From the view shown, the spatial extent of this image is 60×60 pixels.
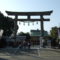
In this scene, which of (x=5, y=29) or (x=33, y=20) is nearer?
(x=33, y=20)

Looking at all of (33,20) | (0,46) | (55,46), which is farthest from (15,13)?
(55,46)

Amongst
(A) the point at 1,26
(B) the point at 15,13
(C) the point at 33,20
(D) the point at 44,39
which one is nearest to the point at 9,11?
(B) the point at 15,13

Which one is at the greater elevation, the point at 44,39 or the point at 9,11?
the point at 9,11

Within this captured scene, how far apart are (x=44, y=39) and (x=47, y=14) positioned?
5203mm

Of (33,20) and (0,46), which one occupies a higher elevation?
(33,20)

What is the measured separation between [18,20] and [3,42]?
5655 millimetres

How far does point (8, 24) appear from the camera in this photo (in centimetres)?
6062

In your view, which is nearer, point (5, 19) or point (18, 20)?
point (18, 20)

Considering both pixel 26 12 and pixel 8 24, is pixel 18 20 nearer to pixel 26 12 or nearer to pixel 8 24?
pixel 26 12

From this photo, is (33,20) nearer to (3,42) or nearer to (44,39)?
(44,39)

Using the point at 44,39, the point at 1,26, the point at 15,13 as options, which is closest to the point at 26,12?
the point at 15,13

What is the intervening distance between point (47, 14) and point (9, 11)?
7836 millimetres

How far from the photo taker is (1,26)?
188 ft

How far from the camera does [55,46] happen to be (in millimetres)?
42750
